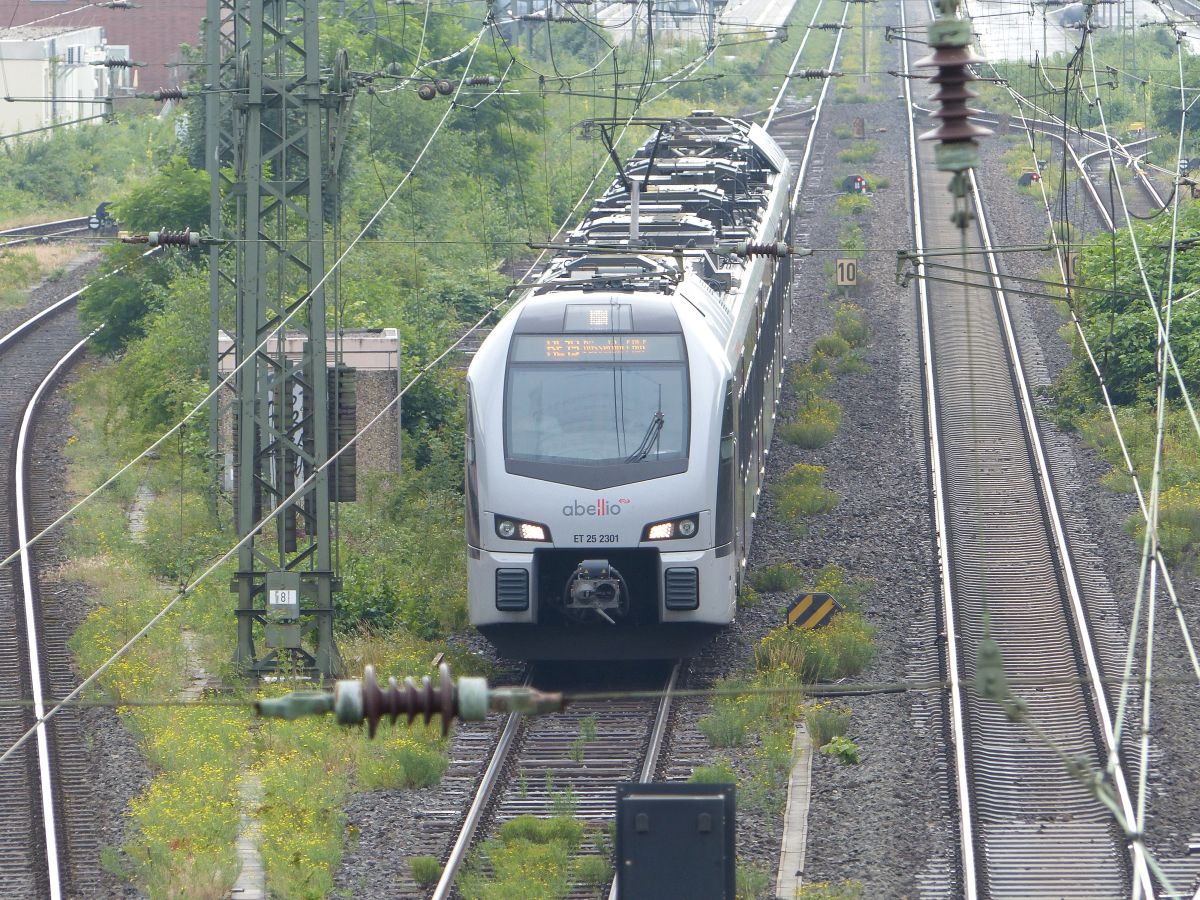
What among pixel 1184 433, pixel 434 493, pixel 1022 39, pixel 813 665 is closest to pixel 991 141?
pixel 1022 39

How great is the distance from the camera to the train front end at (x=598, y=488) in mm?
14016

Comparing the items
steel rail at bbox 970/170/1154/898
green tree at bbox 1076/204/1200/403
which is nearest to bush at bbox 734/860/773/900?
steel rail at bbox 970/170/1154/898

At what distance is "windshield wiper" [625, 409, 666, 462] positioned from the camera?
1416cm

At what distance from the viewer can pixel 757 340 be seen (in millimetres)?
18453

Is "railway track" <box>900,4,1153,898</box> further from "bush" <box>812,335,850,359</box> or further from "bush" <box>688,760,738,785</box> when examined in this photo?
"bush" <box>688,760,738,785</box>

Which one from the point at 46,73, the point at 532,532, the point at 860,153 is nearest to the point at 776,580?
the point at 532,532

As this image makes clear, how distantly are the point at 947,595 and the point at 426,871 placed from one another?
24.2ft

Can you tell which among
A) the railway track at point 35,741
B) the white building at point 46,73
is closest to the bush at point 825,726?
the railway track at point 35,741

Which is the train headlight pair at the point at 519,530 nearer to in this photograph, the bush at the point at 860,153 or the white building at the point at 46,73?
the bush at the point at 860,153

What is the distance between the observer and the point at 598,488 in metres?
14.0

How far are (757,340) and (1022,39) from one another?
192 feet

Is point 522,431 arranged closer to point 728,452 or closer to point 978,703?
point 728,452

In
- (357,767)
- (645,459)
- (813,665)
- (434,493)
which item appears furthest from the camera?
(434,493)

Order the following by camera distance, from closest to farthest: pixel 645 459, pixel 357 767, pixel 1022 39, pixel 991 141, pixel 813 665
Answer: pixel 357 767 < pixel 645 459 < pixel 813 665 < pixel 991 141 < pixel 1022 39
